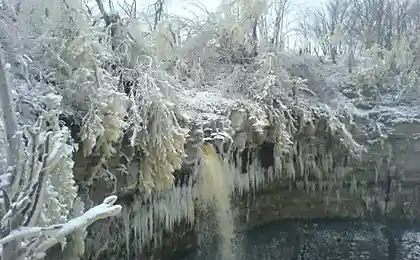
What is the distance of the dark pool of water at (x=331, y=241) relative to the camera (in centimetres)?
695

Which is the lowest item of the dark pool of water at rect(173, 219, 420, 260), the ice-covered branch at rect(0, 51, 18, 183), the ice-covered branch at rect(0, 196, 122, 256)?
the dark pool of water at rect(173, 219, 420, 260)

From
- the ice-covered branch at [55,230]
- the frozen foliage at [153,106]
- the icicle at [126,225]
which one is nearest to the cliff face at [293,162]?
the frozen foliage at [153,106]

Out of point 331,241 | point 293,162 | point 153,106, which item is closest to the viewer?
point 153,106

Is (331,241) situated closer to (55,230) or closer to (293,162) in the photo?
(293,162)

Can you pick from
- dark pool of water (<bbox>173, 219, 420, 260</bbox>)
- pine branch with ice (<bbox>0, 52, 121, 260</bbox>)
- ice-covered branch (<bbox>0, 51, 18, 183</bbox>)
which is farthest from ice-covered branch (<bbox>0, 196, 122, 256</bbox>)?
dark pool of water (<bbox>173, 219, 420, 260</bbox>)

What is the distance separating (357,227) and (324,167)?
1.17 meters

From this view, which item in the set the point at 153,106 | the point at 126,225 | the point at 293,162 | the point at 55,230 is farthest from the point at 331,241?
the point at 55,230

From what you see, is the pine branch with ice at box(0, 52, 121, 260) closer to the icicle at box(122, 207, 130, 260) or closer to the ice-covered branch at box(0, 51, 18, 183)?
the ice-covered branch at box(0, 51, 18, 183)

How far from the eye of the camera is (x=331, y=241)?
7289 millimetres

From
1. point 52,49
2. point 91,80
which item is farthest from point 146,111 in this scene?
point 52,49

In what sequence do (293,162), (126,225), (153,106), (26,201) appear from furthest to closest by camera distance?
(293,162) < (126,225) < (153,106) < (26,201)

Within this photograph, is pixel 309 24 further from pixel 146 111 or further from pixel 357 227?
pixel 146 111

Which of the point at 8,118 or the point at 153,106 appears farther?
the point at 153,106

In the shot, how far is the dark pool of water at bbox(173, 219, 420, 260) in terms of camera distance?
6953 millimetres
